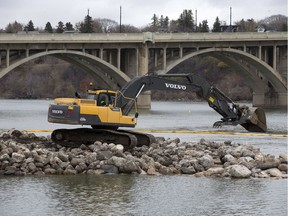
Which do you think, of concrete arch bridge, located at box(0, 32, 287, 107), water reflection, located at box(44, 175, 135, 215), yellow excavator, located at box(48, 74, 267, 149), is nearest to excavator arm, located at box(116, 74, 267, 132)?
yellow excavator, located at box(48, 74, 267, 149)

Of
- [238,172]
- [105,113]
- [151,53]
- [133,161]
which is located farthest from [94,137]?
[151,53]

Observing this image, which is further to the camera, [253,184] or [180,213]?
[253,184]

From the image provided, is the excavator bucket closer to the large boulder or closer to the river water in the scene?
the large boulder

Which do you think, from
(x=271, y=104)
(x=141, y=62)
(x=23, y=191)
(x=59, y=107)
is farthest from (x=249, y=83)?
(x=23, y=191)

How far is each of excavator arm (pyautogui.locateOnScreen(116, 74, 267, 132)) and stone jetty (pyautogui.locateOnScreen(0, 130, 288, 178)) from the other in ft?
8.22

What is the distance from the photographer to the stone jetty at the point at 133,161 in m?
28.8

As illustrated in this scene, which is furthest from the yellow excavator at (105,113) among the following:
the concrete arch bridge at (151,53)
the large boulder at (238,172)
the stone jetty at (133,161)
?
the concrete arch bridge at (151,53)

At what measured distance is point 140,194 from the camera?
25.5 metres

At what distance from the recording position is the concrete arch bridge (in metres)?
75.8

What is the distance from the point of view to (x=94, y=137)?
32.8 m

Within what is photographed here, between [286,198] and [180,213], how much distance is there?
13.4 feet

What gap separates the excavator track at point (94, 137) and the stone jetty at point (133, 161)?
513mm

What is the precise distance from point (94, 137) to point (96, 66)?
50377 mm

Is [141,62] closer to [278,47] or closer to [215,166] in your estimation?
[278,47]
